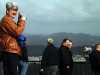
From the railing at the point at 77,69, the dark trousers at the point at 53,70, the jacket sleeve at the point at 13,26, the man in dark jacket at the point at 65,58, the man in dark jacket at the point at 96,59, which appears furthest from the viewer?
the railing at the point at 77,69

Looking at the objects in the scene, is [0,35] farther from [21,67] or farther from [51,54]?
[51,54]

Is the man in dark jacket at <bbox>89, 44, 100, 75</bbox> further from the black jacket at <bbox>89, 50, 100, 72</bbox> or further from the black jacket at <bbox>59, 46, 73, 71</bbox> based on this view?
the black jacket at <bbox>59, 46, 73, 71</bbox>

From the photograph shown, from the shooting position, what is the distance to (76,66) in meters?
19.5

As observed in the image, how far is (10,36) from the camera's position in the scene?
916 centimetres

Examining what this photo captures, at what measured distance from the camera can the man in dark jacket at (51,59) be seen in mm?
16391

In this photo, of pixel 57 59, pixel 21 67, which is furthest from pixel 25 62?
pixel 57 59

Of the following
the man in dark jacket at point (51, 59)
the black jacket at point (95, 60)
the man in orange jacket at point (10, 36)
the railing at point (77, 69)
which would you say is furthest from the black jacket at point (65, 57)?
the man in orange jacket at point (10, 36)

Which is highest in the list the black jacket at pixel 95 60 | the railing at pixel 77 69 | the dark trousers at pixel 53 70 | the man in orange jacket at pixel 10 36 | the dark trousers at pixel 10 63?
the man in orange jacket at pixel 10 36

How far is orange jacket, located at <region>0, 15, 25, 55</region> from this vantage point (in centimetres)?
907

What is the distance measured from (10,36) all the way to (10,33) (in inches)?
2.2

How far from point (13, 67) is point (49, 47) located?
24.5 ft

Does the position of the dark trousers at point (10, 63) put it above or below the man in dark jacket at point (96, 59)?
above

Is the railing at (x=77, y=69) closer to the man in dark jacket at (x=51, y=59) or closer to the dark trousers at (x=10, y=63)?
the man in dark jacket at (x=51, y=59)

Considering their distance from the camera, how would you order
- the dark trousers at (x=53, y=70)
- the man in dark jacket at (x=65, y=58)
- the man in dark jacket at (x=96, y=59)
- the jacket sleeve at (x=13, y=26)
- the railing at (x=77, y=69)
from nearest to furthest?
1. the jacket sleeve at (x=13, y=26)
2. the man in dark jacket at (x=65, y=58)
3. the man in dark jacket at (x=96, y=59)
4. the dark trousers at (x=53, y=70)
5. the railing at (x=77, y=69)
